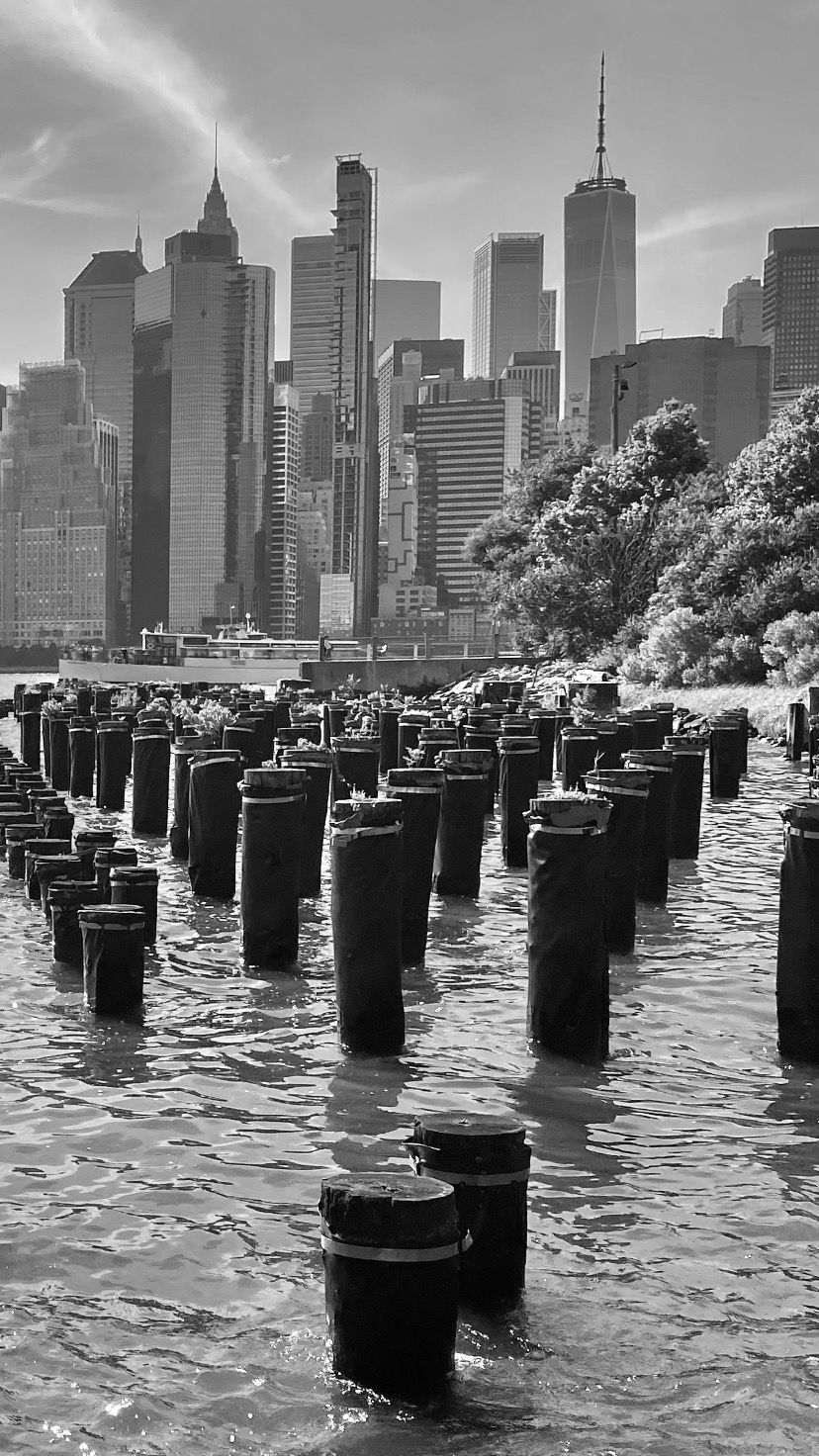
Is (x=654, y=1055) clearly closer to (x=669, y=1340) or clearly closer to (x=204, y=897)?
→ (x=669, y=1340)

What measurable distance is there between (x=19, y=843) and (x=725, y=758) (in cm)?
1042

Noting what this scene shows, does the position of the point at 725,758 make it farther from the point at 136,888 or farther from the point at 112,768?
the point at 136,888

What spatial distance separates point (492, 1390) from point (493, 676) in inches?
1592

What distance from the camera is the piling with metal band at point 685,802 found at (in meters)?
15.9

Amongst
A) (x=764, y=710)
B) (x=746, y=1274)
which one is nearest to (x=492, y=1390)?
(x=746, y=1274)

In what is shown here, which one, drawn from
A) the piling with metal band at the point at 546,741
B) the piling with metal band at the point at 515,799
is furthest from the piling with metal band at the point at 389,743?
the piling with metal band at the point at 515,799

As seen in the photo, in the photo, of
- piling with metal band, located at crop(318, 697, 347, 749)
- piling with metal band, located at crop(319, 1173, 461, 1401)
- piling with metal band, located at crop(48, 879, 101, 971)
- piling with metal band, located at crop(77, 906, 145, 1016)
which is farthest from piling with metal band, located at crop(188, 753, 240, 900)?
piling with metal band, located at crop(318, 697, 347, 749)

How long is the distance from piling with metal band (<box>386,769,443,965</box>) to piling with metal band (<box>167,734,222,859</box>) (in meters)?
4.01

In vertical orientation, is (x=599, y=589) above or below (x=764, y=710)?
above

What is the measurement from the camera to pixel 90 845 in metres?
14.0

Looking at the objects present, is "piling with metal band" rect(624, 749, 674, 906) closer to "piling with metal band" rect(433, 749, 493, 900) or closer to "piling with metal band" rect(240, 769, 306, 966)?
"piling with metal band" rect(433, 749, 493, 900)

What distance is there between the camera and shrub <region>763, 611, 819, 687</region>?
3089cm

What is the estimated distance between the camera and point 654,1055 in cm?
892

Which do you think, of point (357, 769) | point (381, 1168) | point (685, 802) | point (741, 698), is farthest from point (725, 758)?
point (381, 1168)
